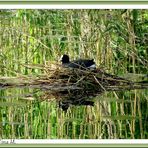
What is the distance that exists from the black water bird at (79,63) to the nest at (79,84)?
2 cm

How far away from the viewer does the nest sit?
525 centimetres

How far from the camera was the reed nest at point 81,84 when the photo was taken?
17.2 ft

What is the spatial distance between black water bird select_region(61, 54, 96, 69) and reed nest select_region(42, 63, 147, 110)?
2 centimetres

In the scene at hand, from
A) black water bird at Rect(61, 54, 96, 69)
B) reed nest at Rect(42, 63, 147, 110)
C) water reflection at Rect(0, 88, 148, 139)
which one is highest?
black water bird at Rect(61, 54, 96, 69)

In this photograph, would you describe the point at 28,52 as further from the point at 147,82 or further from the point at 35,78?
the point at 147,82

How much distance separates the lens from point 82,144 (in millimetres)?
5141

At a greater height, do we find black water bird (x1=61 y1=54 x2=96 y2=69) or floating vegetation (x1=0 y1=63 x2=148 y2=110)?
black water bird (x1=61 y1=54 x2=96 y2=69)

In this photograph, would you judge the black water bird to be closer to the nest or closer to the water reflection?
the nest

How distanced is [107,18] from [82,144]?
0.62 m
